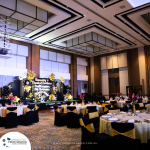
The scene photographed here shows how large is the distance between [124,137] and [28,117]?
15.3 ft

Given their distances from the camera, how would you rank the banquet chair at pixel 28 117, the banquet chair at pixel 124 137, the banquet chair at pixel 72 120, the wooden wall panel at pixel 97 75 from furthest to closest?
the wooden wall panel at pixel 97 75, the banquet chair at pixel 28 117, the banquet chair at pixel 72 120, the banquet chair at pixel 124 137

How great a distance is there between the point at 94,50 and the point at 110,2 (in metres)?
8.34

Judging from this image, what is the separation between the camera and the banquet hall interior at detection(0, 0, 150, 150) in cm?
377

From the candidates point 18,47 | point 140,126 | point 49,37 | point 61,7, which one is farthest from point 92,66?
point 140,126

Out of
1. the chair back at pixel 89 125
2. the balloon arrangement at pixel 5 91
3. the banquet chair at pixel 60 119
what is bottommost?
the banquet chair at pixel 60 119

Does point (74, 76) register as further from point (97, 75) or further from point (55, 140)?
point (55, 140)

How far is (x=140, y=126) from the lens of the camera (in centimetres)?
301

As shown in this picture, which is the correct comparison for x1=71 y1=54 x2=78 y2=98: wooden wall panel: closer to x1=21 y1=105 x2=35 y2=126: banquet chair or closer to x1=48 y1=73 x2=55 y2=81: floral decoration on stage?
x1=48 y1=73 x2=55 y2=81: floral decoration on stage

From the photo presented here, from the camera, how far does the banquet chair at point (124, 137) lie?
2696mm

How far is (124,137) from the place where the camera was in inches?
112

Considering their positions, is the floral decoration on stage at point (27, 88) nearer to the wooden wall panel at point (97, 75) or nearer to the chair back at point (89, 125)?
the wooden wall panel at point (97, 75)

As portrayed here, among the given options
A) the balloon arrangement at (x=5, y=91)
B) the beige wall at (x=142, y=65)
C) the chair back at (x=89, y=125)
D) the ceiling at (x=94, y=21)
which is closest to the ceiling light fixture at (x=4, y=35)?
the ceiling at (x=94, y=21)

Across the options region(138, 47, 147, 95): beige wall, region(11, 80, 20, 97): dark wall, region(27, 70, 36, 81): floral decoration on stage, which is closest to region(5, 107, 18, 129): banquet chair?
region(11, 80, 20, 97): dark wall

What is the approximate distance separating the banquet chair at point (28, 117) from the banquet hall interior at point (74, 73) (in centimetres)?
4
